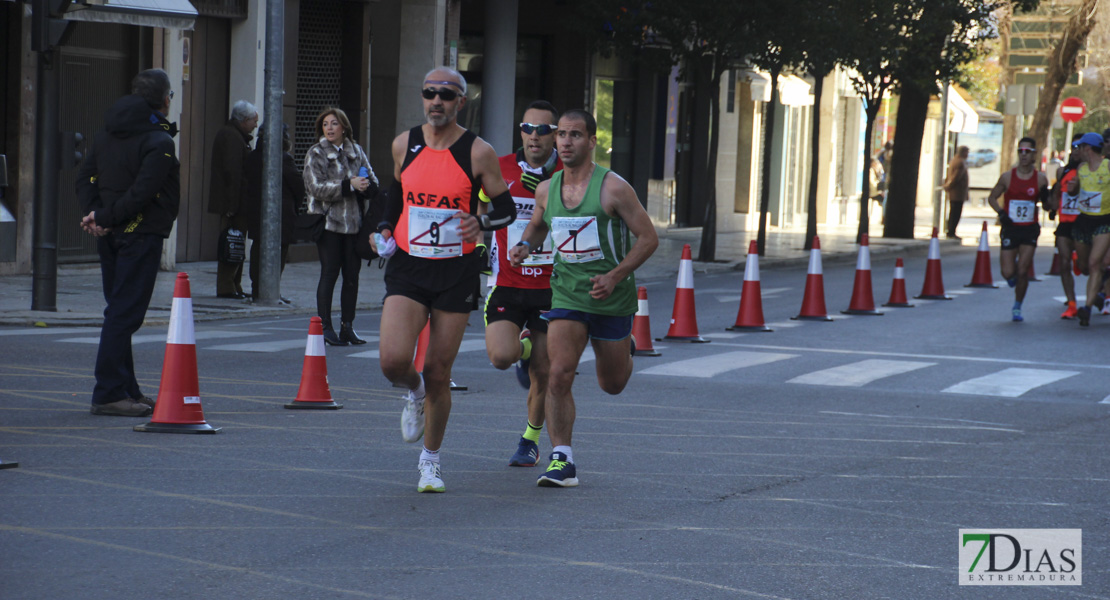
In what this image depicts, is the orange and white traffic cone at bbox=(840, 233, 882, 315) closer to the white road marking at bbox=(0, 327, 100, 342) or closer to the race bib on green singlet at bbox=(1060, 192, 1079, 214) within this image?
the race bib on green singlet at bbox=(1060, 192, 1079, 214)

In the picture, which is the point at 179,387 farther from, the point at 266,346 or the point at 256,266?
the point at 256,266

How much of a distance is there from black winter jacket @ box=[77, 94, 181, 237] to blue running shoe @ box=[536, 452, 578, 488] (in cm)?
279

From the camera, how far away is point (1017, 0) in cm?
2902

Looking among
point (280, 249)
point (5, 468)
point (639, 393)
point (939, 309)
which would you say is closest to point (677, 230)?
point (939, 309)

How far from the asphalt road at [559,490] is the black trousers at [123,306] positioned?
23cm

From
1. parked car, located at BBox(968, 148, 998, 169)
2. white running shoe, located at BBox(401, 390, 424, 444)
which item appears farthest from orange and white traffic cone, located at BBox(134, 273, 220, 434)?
parked car, located at BBox(968, 148, 998, 169)

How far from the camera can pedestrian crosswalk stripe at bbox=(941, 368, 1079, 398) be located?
11.2 m

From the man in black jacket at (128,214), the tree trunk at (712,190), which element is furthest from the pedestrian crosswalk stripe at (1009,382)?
the tree trunk at (712,190)

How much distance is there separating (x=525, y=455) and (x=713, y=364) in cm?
485

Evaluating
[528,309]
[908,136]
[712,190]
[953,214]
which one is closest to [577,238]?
[528,309]

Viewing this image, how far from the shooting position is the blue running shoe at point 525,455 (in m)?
7.54

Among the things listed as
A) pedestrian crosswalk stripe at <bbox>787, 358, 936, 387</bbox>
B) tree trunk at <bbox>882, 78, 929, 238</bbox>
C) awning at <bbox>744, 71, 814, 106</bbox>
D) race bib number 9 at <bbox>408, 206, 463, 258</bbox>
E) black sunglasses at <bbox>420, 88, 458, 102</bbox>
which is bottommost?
pedestrian crosswalk stripe at <bbox>787, 358, 936, 387</bbox>

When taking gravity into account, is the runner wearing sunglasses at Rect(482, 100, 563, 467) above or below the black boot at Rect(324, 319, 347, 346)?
above

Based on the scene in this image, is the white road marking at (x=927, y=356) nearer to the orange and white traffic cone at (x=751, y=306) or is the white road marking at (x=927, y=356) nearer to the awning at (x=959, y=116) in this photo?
the orange and white traffic cone at (x=751, y=306)
